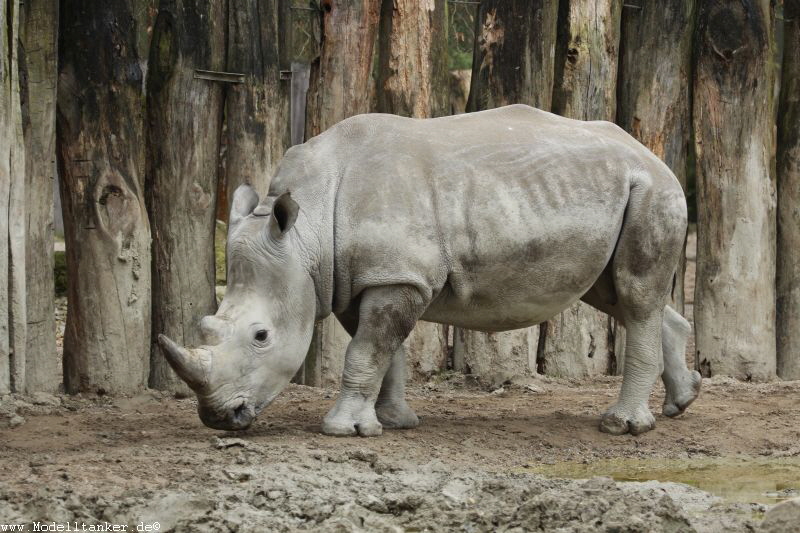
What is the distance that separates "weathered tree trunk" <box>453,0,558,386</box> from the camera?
8.86 metres

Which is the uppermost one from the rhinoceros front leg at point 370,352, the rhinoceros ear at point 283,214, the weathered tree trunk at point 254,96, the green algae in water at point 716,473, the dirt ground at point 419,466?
the weathered tree trunk at point 254,96

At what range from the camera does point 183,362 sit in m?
6.06

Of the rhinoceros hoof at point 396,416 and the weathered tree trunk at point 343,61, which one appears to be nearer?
the rhinoceros hoof at point 396,416

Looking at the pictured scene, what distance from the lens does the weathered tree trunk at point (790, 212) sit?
9.40 m

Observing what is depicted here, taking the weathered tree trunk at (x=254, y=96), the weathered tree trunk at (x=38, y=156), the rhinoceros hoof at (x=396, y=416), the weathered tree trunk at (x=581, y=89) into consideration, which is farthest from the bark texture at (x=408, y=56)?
the rhinoceros hoof at (x=396, y=416)

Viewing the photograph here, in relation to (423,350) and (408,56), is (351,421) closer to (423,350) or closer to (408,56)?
(423,350)

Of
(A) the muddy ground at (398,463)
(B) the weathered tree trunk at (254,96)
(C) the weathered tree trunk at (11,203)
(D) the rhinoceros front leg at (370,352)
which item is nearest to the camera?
(A) the muddy ground at (398,463)

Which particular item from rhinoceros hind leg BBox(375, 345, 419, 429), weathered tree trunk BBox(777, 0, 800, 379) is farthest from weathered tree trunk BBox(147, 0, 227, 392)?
weathered tree trunk BBox(777, 0, 800, 379)

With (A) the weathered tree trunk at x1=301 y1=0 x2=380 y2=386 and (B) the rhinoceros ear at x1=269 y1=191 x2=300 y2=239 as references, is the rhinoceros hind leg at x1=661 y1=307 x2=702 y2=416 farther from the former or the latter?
(B) the rhinoceros ear at x1=269 y1=191 x2=300 y2=239

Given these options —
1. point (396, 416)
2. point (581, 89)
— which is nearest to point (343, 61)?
point (581, 89)

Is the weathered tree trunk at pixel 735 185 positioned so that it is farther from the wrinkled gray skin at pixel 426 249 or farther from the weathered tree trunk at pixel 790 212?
the wrinkled gray skin at pixel 426 249

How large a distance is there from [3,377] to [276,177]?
6.31 ft

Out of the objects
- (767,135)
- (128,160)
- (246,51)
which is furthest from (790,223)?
(128,160)

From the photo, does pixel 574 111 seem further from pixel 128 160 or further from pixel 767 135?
pixel 128 160
